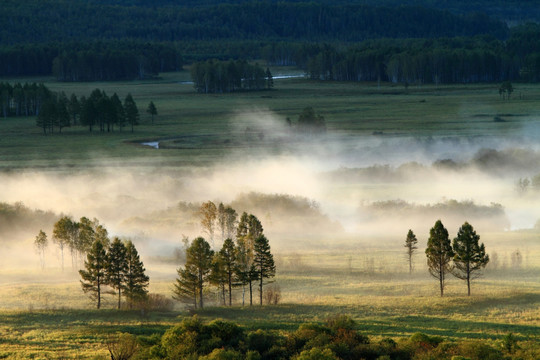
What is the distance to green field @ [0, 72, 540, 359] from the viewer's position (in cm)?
4578

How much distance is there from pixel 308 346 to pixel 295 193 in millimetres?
60028

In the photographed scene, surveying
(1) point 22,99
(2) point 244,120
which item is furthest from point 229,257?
(1) point 22,99

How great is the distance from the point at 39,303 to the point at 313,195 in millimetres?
49131

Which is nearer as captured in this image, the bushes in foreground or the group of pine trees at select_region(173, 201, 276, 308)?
the bushes in foreground

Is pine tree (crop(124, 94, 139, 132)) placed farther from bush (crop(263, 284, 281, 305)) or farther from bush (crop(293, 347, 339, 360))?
bush (crop(293, 347, 339, 360))

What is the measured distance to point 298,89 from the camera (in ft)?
646

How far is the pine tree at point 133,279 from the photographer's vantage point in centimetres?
4941

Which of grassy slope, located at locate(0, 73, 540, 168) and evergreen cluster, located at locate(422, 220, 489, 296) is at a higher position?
grassy slope, located at locate(0, 73, 540, 168)

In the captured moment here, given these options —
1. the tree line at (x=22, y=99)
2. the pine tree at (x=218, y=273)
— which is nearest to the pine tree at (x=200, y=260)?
the pine tree at (x=218, y=273)

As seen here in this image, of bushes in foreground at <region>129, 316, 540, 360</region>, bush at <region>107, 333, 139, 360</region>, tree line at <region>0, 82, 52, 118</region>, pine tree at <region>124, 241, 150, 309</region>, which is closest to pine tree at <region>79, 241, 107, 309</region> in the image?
pine tree at <region>124, 241, 150, 309</region>

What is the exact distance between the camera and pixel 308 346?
123 ft

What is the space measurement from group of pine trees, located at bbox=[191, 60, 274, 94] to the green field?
4.71 meters

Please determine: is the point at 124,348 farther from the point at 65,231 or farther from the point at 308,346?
the point at 65,231

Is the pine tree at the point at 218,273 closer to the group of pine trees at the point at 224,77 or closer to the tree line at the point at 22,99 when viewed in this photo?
the tree line at the point at 22,99
